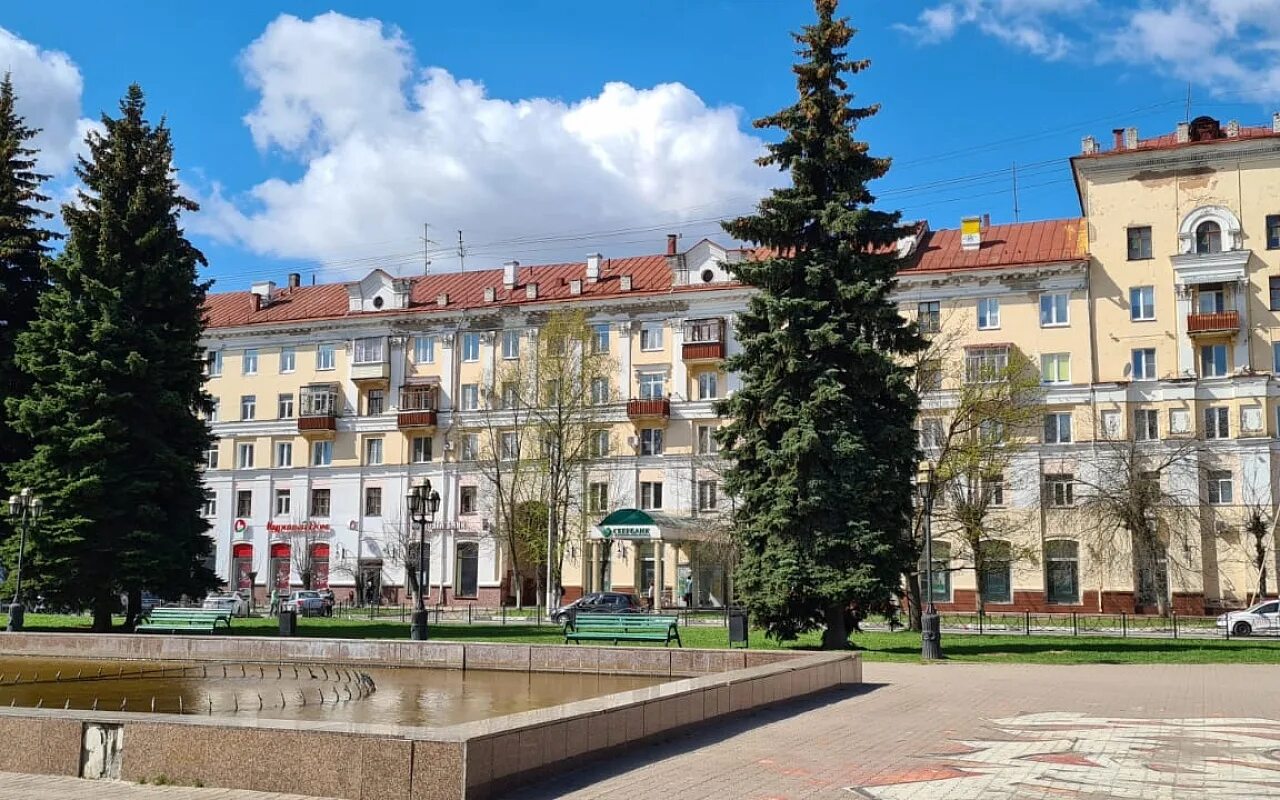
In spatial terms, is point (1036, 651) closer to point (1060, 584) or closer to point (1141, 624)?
point (1141, 624)

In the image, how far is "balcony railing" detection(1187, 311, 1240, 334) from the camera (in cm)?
4828

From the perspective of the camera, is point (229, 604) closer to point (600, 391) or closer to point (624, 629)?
point (600, 391)

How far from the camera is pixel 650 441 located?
57531mm

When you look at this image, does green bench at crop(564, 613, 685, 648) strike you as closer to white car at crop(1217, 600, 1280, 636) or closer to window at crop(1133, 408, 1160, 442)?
white car at crop(1217, 600, 1280, 636)

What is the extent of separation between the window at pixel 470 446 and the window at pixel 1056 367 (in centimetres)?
2795

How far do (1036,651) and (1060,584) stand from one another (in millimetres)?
24867

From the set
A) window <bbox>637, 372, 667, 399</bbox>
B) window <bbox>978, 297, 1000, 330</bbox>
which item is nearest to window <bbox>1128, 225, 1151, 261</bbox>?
window <bbox>978, 297, 1000, 330</bbox>

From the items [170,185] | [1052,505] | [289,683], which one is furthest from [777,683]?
[1052,505]

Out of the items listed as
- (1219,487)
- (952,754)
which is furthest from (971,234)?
(952,754)

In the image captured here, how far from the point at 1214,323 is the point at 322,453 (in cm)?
4456

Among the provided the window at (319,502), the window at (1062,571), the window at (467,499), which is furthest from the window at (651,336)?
the window at (1062,571)

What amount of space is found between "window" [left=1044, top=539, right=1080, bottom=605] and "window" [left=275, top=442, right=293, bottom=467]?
131 feet

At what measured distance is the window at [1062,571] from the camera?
49875mm

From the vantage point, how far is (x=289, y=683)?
1806 cm
